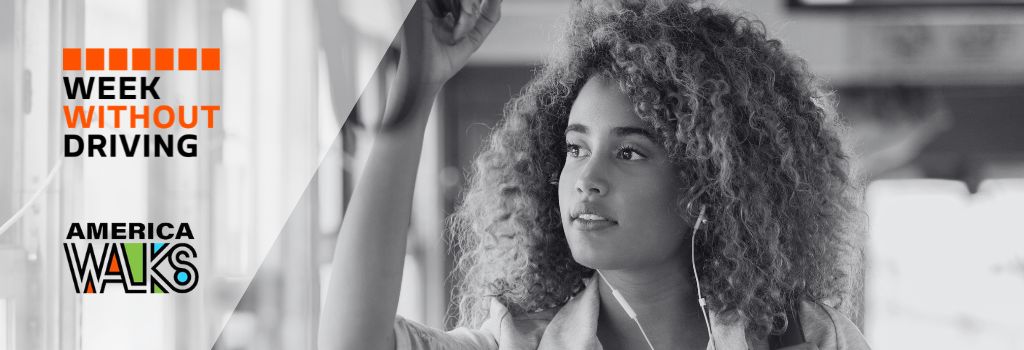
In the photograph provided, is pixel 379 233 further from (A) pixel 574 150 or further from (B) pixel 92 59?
(B) pixel 92 59

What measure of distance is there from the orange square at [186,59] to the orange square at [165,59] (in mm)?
13

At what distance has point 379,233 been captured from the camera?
0.76m

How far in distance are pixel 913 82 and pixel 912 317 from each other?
0.83m

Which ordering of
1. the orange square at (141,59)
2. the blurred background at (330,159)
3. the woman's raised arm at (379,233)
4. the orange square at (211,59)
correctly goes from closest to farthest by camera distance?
the woman's raised arm at (379,233) → the blurred background at (330,159) → the orange square at (141,59) → the orange square at (211,59)

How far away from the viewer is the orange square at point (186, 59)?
1.31m

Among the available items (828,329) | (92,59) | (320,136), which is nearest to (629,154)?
(828,329)

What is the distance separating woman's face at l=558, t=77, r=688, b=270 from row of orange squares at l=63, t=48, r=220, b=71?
25.0 inches

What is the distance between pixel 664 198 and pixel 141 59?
779 millimetres

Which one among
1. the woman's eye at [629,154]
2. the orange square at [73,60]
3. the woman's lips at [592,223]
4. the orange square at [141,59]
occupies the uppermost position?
the orange square at [141,59]

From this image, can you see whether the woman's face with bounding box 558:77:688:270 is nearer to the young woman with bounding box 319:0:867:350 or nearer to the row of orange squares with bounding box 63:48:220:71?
the young woman with bounding box 319:0:867:350

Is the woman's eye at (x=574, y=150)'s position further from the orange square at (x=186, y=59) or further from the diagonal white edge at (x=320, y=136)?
the orange square at (x=186, y=59)

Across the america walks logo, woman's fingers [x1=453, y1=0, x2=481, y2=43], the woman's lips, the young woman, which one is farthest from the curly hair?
the america walks logo

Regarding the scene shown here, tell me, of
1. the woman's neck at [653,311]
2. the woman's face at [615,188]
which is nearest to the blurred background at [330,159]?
the woman's face at [615,188]

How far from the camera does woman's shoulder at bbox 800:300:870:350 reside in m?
0.98
